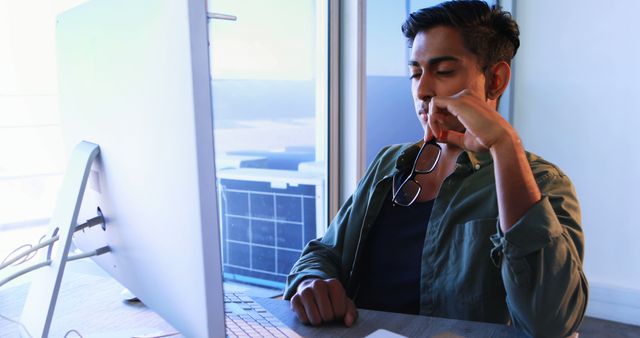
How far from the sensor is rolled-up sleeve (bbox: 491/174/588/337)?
921 mm

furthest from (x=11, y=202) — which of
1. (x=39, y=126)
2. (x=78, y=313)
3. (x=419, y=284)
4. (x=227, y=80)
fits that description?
(x=419, y=284)

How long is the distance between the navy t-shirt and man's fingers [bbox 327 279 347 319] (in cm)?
23

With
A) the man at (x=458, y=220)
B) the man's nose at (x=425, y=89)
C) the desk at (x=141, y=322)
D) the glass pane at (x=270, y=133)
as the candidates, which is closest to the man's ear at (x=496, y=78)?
the man at (x=458, y=220)

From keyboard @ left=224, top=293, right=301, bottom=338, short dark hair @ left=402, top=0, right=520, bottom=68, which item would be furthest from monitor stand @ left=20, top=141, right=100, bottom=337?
short dark hair @ left=402, top=0, right=520, bottom=68

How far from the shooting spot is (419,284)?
1.20 m

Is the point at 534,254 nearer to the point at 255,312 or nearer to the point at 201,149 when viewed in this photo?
the point at 255,312

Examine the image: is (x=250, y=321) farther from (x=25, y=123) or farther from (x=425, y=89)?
(x=25, y=123)

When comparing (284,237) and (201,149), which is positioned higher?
(201,149)

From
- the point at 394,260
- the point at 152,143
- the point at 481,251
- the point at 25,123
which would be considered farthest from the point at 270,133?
the point at 152,143

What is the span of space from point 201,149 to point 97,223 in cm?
40

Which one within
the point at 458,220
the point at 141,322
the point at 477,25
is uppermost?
the point at 477,25

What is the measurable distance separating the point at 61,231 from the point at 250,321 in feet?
1.14

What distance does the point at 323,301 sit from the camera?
1.01 metres

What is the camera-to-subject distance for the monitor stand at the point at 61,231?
31.8 inches
